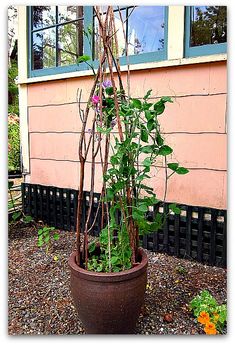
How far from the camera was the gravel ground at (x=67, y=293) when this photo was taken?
1.30m

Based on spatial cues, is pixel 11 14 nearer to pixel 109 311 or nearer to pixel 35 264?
pixel 35 264

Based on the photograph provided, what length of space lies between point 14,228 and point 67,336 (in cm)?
138

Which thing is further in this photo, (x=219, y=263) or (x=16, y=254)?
(x=16, y=254)

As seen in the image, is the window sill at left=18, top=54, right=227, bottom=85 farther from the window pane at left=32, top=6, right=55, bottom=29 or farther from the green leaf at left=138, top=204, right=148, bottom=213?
the green leaf at left=138, top=204, right=148, bottom=213

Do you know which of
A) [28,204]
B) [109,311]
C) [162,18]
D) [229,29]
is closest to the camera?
[109,311]

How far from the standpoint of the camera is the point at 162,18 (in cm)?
186

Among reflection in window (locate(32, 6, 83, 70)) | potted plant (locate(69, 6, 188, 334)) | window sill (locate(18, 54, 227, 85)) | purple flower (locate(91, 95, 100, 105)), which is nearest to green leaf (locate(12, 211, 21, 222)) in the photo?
window sill (locate(18, 54, 227, 85))

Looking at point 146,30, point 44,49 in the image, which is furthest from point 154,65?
point 44,49

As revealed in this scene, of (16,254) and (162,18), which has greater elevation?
(162,18)

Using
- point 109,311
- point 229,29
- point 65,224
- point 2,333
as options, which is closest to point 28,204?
point 65,224

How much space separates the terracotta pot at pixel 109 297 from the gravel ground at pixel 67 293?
0.21 m

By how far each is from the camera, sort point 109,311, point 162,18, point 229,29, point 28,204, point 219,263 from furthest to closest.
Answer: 1. point 28,204
2. point 162,18
3. point 219,263
4. point 229,29
5. point 109,311

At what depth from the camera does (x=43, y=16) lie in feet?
7.86

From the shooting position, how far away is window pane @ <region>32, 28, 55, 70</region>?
2.41 m
